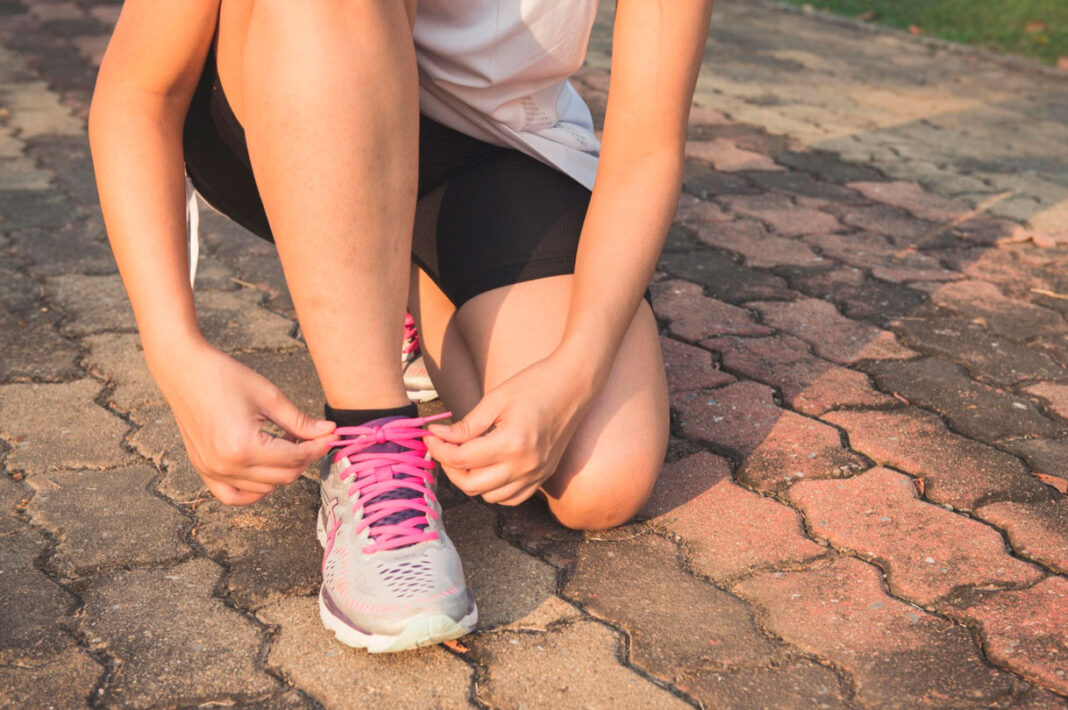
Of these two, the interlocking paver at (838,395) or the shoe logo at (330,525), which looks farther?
the interlocking paver at (838,395)

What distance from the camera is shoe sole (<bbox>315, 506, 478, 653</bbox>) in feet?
4.15

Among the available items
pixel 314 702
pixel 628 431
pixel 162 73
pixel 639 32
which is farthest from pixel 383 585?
pixel 639 32

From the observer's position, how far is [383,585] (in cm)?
130

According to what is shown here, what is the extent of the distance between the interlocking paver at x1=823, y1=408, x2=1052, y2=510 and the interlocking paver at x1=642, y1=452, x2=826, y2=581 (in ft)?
0.82

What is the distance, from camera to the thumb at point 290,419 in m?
1.32

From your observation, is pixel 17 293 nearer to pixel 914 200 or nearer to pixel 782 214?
pixel 782 214

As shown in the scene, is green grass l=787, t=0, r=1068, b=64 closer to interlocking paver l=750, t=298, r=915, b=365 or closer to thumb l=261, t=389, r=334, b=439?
interlocking paver l=750, t=298, r=915, b=365

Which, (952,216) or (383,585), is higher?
(383,585)

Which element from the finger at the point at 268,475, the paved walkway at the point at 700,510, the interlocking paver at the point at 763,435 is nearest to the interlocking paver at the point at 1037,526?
the paved walkway at the point at 700,510

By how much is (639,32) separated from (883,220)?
1613 mm

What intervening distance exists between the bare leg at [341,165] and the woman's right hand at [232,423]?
0.08 m

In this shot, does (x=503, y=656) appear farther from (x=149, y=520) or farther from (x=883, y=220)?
(x=883, y=220)

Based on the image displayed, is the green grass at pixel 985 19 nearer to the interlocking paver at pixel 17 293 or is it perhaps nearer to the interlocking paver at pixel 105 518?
the interlocking paver at pixel 17 293

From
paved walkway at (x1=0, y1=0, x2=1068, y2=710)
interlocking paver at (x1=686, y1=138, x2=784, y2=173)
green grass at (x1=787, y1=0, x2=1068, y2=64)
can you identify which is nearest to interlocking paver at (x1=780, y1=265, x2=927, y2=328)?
paved walkway at (x1=0, y1=0, x2=1068, y2=710)
